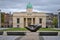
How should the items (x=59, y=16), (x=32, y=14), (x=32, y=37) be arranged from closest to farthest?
(x=32, y=37) → (x=59, y=16) → (x=32, y=14)

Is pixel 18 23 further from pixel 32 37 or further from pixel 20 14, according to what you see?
pixel 32 37

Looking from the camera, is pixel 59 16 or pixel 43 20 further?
pixel 43 20

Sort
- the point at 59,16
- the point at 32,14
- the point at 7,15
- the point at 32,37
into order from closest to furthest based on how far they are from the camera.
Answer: the point at 32,37 → the point at 59,16 → the point at 32,14 → the point at 7,15

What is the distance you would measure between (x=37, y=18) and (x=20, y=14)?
532cm

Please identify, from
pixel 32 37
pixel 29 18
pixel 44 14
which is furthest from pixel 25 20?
pixel 32 37

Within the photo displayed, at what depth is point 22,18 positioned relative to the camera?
212 ft

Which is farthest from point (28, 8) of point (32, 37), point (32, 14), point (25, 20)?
point (32, 37)

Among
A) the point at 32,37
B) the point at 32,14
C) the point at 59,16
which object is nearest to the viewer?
the point at 32,37

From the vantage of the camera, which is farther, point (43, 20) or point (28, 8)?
point (43, 20)

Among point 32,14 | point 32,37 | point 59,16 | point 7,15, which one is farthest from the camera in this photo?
point 7,15

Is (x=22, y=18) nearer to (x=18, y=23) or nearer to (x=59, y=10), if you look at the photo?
(x=18, y=23)

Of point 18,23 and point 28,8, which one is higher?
point 28,8

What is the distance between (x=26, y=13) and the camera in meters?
63.4

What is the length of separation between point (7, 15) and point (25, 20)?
11.0 m
